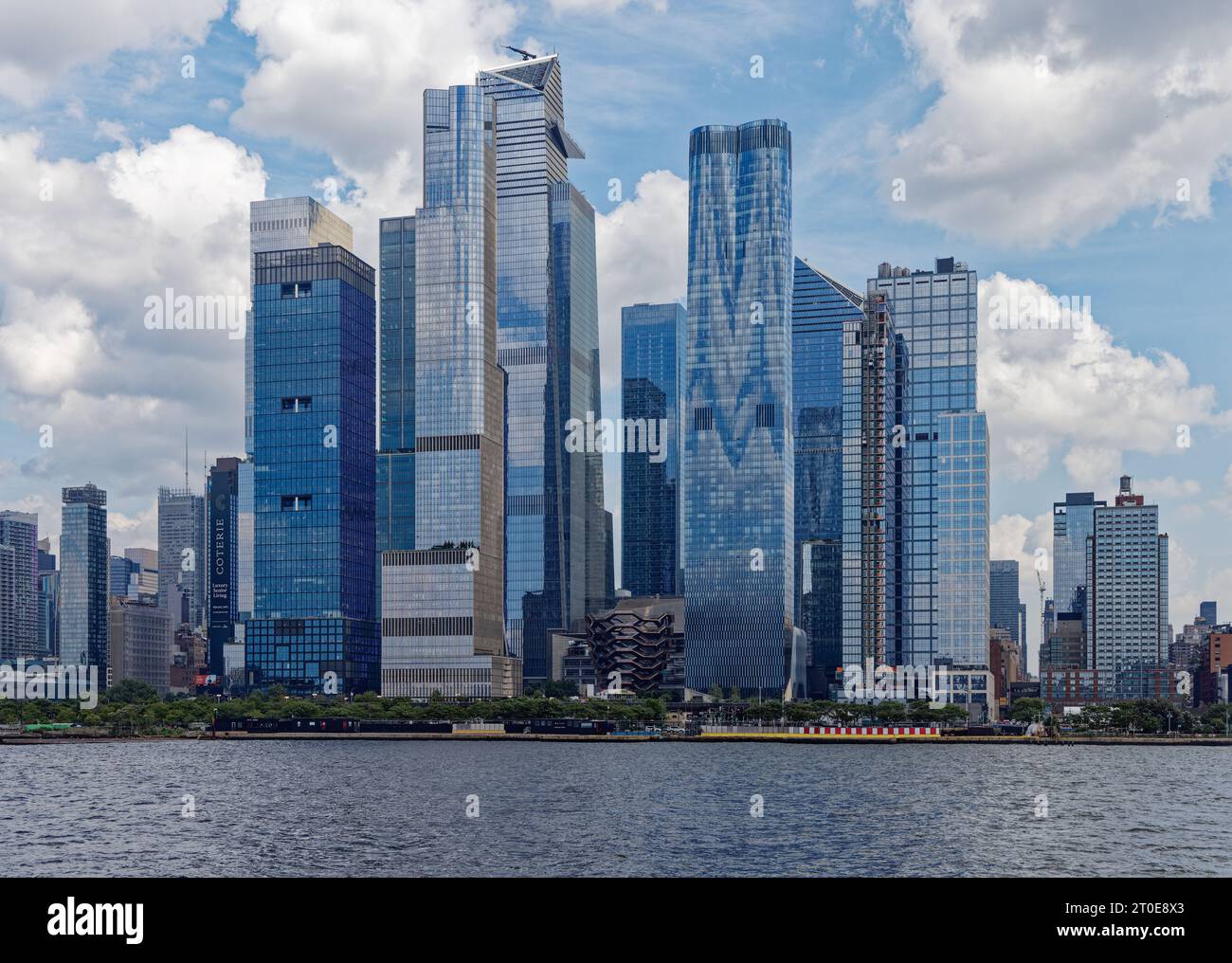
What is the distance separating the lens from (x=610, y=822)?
97.4 metres

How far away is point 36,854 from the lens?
81.0 meters

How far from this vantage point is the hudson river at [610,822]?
76312 mm

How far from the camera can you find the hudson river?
7631 cm
